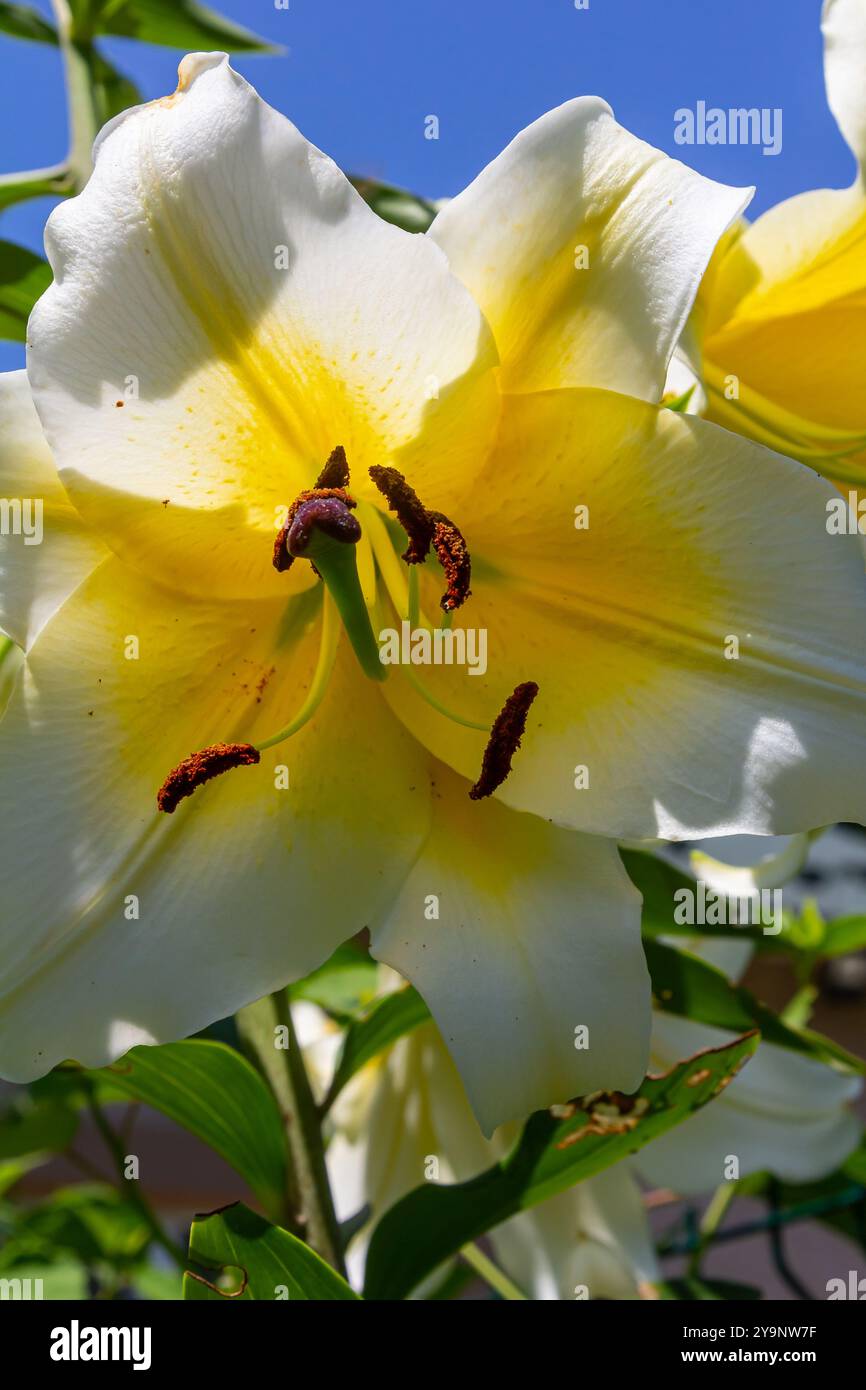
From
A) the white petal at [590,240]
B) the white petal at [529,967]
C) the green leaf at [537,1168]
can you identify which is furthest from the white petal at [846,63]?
the green leaf at [537,1168]

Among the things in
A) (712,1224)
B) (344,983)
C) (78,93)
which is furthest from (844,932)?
(78,93)

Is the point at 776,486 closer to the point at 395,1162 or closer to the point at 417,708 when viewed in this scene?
the point at 417,708

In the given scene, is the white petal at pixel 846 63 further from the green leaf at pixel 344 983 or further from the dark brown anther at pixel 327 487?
the green leaf at pixel 344 983

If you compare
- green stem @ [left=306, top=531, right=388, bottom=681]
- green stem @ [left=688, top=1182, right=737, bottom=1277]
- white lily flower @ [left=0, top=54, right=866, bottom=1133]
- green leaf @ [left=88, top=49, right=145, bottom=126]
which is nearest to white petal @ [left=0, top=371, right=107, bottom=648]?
white lily flower @ [left=0, top=54, right=866, bottom=1133]

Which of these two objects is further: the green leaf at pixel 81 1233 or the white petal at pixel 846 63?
the green leaf at pixel 81 1233

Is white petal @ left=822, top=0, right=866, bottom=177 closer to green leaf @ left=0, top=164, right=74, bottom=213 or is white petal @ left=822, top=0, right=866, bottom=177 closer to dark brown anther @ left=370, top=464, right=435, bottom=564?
dark brown anther @ left=370, top=464, right=435, bottom=564
